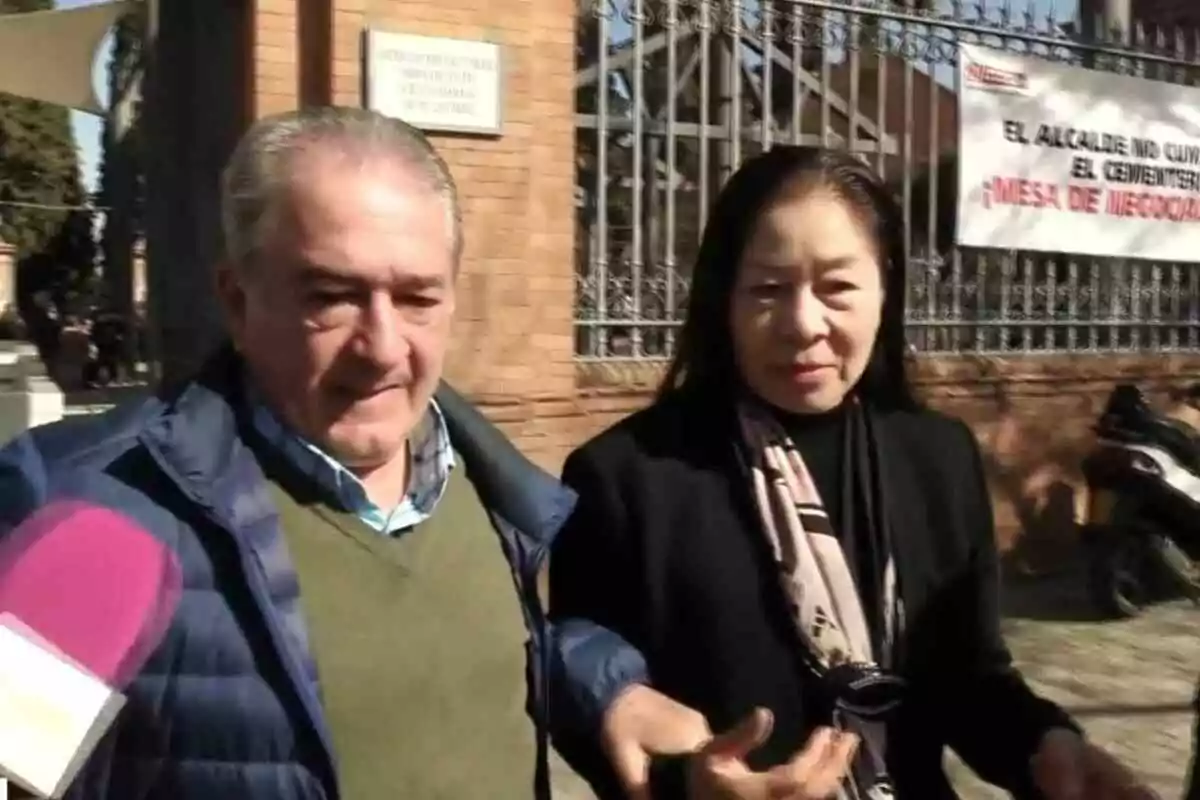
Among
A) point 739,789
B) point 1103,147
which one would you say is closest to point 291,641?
point 739,789

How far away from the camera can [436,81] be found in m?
6.78

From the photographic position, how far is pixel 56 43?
855cm

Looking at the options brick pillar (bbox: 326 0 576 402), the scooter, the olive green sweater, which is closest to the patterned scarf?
the olive green sweater

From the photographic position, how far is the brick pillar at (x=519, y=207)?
691 centimetres

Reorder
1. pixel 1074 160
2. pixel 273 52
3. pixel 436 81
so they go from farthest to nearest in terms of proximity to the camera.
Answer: pixel 1074 160 < pixel 436 81 < pixel 273 52

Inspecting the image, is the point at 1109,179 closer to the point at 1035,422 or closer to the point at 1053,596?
the point at 1035,422

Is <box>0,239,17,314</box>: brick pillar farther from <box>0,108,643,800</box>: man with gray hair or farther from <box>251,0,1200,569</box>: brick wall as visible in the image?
<box>0,108,643,800</box>: man with gray hair

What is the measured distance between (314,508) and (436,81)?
16.9ft

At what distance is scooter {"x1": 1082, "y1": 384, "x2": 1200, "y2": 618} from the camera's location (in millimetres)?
7809

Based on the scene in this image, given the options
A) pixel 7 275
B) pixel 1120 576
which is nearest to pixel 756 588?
pixel 1120 576

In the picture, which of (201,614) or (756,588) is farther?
(756,588)

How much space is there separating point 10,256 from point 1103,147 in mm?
15900

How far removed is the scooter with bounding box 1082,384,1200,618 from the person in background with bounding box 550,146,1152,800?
5.86m

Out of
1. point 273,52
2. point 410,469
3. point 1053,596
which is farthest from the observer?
point 1053,596
